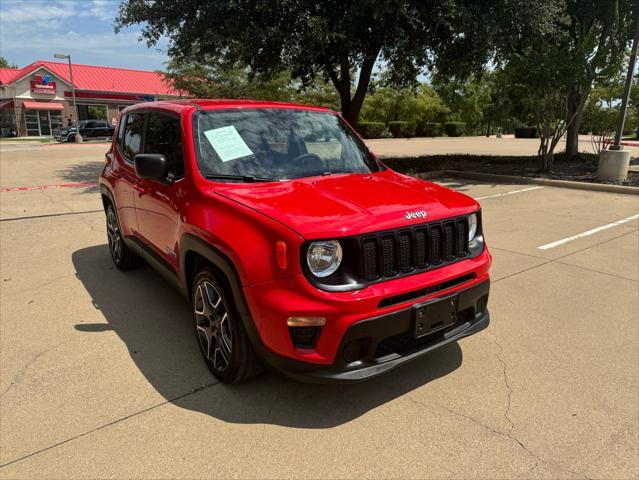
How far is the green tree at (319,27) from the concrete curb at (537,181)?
9.68 ft

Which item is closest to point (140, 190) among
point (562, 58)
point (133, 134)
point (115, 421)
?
point (133, 134)

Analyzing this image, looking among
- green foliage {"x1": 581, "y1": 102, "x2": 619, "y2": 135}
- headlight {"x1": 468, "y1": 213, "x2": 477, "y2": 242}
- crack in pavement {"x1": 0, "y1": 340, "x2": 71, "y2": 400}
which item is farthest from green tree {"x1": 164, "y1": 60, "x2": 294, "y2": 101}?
headlight {"x1": 468, "y1": 213, "x2": 477, "y2": 242}

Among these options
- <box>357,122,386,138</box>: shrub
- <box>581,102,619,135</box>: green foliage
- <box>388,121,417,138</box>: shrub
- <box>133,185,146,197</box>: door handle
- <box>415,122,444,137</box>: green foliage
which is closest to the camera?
<box>133,185,146,197</box>: door handle

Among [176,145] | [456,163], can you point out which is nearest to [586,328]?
[176,145]

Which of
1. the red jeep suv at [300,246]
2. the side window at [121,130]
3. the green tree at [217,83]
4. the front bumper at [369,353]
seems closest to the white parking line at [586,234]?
the red jeep suv at [300,246]

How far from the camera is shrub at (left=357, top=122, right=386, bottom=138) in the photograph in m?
40.8

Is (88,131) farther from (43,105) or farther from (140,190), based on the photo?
(140,190)

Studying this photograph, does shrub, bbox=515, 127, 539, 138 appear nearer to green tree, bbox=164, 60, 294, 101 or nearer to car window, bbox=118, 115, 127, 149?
green tree, bbox=164, 60, 294, 101

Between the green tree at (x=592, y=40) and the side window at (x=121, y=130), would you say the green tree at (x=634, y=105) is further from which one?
the side window at (x=121, y=130)

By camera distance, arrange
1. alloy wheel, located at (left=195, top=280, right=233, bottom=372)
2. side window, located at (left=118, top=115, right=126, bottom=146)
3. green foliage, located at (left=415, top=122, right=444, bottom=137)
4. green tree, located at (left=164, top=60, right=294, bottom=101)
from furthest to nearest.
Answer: green foliage, located at (left=415, top=122, right=444, bottom=137) → green tree, located at (left=164, top=60, right=294, bottom=101) → side window, located at (left=118, top=115, right=126, bottom=146) → alloy wheel, located at (left=195, top=280, right=233, bottom=372)

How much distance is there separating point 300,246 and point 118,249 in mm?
3484

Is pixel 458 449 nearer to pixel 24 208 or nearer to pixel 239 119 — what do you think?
pixel 239 119

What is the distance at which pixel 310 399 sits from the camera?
2969 millimetres

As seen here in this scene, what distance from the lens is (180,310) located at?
4270 mm
